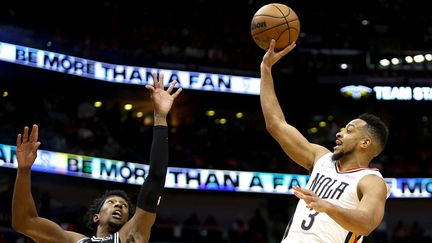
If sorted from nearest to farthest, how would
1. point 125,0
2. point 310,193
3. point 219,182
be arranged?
point 310,193
point 219,182
point 125,0

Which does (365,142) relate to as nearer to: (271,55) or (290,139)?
(290,139)

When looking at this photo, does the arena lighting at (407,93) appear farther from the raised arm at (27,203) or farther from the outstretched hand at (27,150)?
the outstretched hand at (27,150)

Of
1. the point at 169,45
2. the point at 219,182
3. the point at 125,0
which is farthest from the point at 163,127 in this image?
the point at 125,0

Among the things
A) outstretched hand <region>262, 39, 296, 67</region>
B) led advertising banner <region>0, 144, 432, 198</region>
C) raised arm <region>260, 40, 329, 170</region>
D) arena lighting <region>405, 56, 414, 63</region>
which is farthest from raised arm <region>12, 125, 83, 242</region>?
arena lighting <region>405, 56, 414, 63</region>

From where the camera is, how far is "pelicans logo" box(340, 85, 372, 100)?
21297 mm

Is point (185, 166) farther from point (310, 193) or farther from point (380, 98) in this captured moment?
point (310, 193)

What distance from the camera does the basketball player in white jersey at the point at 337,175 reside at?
4.97 metres

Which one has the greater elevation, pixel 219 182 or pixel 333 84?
pixel 333 84

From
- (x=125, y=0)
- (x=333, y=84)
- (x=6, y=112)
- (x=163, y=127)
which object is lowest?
(x=163, y=127)

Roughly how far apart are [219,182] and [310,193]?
15601 mm

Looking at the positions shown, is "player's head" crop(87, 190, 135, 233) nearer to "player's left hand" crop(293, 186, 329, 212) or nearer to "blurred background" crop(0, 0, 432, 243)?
"player's left hand" crop(293, 186, 329, 212)

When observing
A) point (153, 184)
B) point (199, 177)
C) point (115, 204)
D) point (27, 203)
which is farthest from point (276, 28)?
point (199, 177)

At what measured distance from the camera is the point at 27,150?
5.21 metres

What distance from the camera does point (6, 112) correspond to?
16766 millimetres
